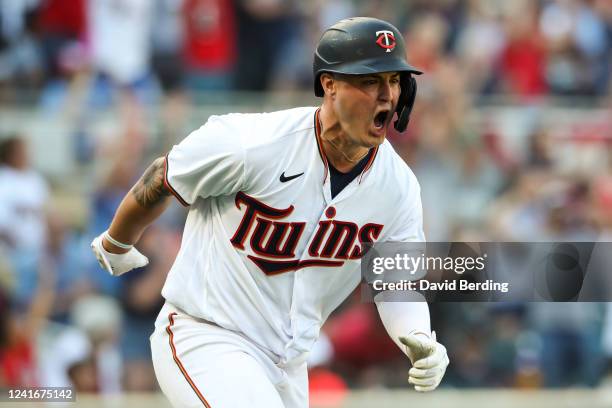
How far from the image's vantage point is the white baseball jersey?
15.5ft

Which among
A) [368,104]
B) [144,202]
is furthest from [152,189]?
[368,104]

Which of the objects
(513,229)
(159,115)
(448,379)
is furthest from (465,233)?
(159,115)

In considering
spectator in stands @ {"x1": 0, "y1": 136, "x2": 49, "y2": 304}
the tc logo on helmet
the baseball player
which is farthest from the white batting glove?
spectator in stands @ {"x1": 0, "y1": 136, "x2": 49, "y2": 304}

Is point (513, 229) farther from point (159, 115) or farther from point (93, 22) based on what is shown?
point (93, 22)

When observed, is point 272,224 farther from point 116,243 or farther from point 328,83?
point 116,243

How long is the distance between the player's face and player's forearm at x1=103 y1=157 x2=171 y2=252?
827 millimetres

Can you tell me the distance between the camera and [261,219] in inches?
189

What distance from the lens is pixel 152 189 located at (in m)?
4.89

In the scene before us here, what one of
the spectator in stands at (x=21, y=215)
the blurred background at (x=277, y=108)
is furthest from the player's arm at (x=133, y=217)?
the spectator in stands at (x=21, y=215)

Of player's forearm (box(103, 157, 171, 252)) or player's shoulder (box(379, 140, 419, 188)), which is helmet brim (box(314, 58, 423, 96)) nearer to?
player's shoulder (box(379, 140, 419, 188))

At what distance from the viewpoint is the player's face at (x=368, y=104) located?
15.2 ft

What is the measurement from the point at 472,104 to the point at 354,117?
6.68m

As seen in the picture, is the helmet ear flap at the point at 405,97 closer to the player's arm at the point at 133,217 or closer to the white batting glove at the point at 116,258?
the player's arm at the point at 133,217

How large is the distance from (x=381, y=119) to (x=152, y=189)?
1.00 meters
